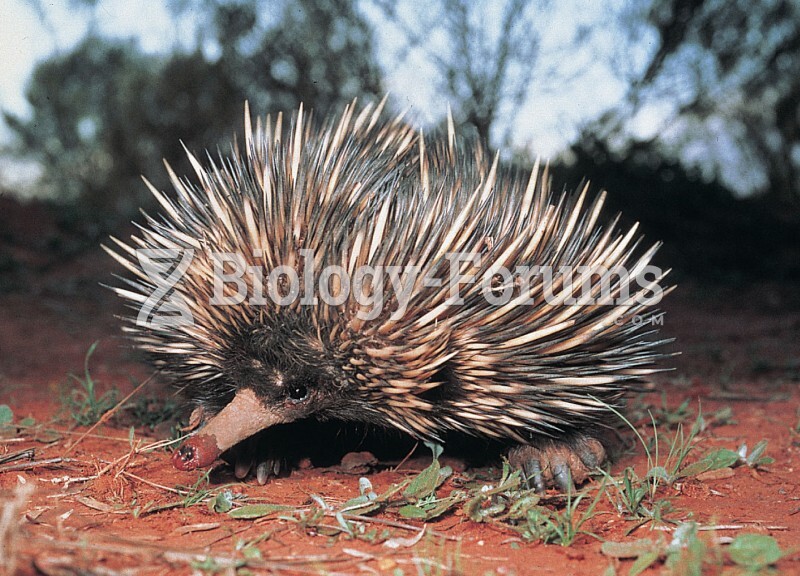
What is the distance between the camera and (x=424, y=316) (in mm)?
2271

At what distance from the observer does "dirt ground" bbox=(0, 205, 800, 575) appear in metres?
1.88

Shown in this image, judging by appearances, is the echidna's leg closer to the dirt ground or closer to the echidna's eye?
the dirt ground

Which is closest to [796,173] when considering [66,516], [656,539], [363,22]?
[363,22]

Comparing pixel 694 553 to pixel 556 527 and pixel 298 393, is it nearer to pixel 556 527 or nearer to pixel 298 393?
pixel 556 527

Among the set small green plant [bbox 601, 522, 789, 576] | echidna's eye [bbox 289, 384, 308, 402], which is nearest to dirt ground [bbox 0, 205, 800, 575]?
small green plant [bbox 601, 522, 789, 576]

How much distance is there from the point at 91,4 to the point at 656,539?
872cm

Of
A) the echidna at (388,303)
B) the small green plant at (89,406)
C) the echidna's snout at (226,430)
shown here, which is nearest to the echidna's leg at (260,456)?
the echidna at (388,303)

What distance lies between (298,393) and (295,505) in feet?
1.12

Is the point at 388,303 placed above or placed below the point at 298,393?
above

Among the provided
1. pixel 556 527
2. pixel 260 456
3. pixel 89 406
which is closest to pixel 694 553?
pixel 556 527

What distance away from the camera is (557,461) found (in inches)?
109

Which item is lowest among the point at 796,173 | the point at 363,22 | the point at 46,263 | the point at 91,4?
the point at 46,263

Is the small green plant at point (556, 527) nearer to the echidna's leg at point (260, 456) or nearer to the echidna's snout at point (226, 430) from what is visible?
the echidna's snout at point (226, 430)

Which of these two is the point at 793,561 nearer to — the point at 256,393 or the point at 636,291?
the point at 636,291
